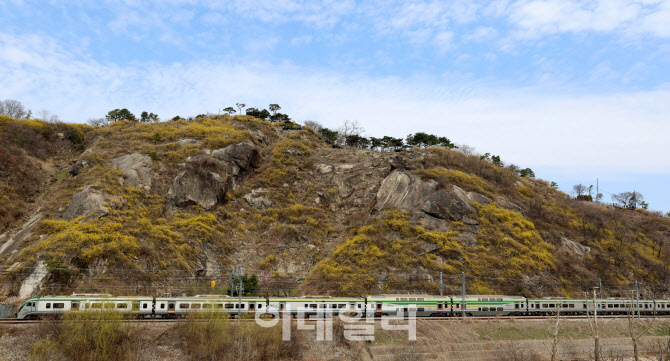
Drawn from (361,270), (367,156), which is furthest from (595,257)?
(367,156)

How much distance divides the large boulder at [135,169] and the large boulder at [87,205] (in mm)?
5519

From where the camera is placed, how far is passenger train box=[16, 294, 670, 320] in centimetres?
3167

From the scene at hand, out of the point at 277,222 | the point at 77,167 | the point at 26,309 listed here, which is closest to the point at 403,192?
the point at 277,222

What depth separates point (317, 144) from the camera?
87.1 meters

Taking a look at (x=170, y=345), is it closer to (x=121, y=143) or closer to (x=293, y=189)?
(x=293, y=189)

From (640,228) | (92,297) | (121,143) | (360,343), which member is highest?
(121,143)

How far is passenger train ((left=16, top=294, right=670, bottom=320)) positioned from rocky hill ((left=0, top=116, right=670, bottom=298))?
215 inches

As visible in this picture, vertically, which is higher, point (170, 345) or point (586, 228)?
point (586, 228)

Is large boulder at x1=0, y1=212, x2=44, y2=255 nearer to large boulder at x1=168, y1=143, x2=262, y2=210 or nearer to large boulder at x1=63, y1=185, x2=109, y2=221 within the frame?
large boulder at x1=63, y1=185, x2=109, y2=221

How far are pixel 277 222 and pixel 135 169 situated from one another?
22.0 metres

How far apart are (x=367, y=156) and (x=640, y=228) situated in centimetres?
4988

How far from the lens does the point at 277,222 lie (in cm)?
6022

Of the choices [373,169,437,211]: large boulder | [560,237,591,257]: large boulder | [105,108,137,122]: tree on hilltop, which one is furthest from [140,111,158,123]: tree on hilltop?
[560,237,591,257]: large boulder

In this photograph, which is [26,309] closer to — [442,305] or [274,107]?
[442,305]
